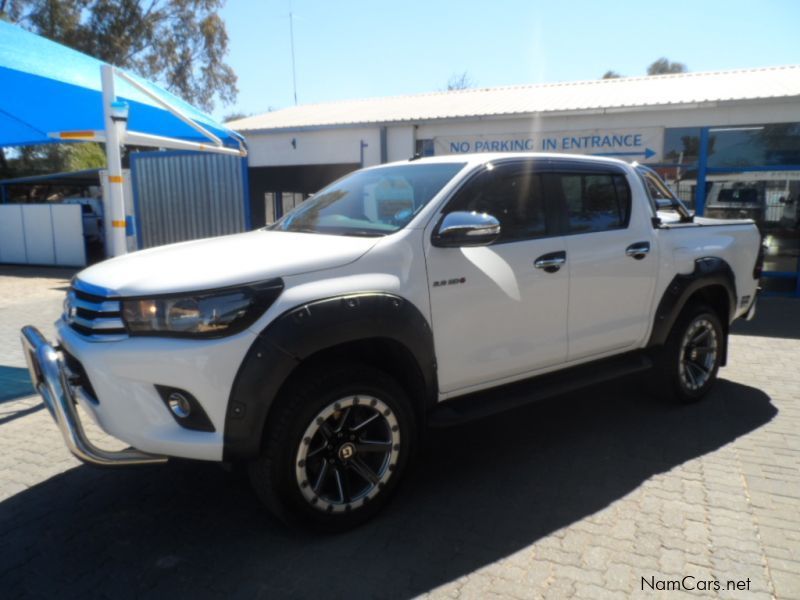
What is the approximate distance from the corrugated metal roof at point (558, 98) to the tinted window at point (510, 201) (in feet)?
24.4

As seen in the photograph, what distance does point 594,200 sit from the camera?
4109 millimetres

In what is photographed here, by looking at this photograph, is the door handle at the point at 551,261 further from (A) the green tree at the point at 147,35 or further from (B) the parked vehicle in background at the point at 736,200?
(A) the green tree at the point at 147,35

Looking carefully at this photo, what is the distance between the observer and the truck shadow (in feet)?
8.63

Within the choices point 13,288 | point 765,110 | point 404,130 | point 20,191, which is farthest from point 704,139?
point 20,191

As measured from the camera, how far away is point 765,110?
9672 millimetres

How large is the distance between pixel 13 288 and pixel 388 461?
11.7 meters

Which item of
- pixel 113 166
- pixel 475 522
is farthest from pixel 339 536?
pixel 113 166

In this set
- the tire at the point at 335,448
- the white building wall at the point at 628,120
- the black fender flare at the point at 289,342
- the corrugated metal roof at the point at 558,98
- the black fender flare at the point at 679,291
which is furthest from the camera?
the corrugated metal roof at the point at 558,98

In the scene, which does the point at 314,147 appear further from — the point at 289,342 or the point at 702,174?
the point at 289,342

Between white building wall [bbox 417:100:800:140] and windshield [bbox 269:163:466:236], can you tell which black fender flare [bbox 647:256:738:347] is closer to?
windshield [bbox 269:163:466:236]

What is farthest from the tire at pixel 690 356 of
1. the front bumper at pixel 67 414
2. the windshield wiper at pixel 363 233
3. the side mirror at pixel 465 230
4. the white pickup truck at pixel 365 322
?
the front bumper at pixel 67 414

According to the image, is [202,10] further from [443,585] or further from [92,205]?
[443,585]

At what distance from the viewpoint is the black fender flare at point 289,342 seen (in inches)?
100

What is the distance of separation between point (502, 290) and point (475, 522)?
4.13ft
